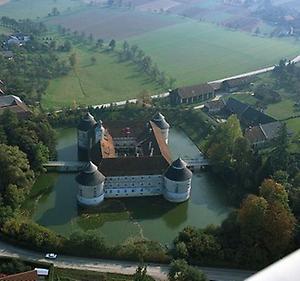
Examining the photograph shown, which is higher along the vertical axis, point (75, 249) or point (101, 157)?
point (101, 157)

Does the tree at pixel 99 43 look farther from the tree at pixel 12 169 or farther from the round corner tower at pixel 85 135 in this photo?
the tree at pixel 12 169

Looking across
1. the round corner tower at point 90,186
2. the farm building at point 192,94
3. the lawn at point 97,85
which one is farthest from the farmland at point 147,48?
the round corner tower at point 90,186

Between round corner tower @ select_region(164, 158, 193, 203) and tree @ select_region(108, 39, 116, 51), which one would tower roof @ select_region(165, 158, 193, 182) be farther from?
tree @ select_region(108, 39, 116, 51)

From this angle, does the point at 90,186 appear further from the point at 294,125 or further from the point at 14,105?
the point at 294,125

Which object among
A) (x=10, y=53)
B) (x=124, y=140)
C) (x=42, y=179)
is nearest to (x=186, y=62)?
(x=10, y=53)

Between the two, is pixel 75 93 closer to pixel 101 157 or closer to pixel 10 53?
pixel 10 53

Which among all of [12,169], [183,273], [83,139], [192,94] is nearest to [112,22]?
[192,94]
